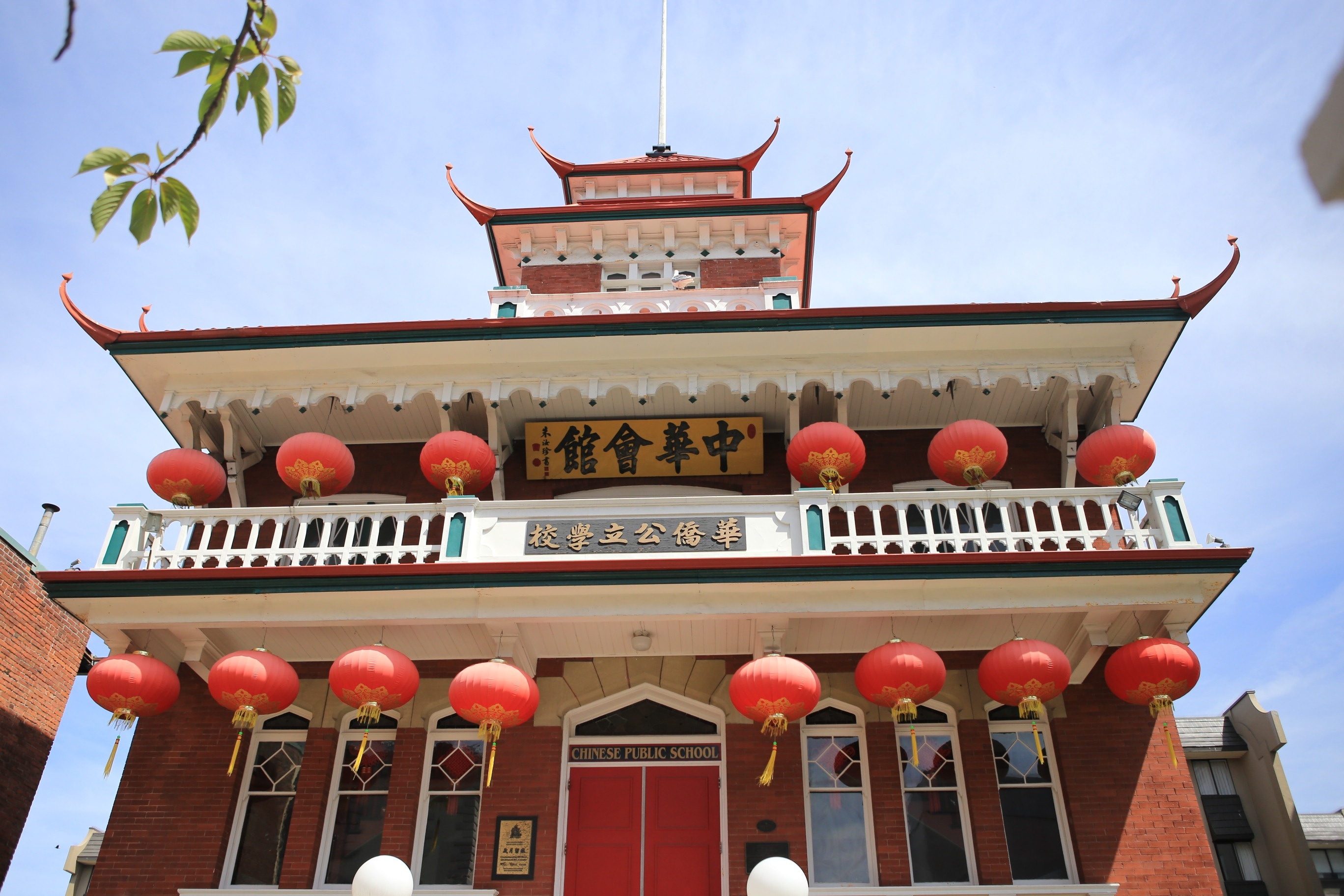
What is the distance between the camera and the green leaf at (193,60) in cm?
294

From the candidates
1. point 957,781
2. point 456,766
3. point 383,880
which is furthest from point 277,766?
point 957,781

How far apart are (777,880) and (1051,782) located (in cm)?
481

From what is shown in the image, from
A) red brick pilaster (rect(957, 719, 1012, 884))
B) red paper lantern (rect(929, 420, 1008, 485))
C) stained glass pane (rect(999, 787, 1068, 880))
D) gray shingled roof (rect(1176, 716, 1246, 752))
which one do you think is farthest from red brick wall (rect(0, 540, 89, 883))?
gray shingled roof (rect(1176, 716, 1246, 752))

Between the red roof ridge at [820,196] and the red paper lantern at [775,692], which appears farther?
the red roof ridge at [820,196]

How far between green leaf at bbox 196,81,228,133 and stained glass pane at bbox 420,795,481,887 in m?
9.70

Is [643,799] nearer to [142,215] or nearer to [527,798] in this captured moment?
[527,798]

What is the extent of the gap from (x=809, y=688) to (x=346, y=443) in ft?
28.1

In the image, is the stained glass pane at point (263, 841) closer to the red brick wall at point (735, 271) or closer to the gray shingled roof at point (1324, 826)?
the red brick wall at point (735, 271)

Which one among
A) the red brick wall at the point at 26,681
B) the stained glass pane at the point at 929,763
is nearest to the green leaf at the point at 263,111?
the stained glass pane at the point at 929,763

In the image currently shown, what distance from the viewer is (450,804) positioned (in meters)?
11.5

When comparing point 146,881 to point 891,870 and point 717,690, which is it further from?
point 891,870

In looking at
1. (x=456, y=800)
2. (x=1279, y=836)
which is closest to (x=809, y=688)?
(x=456, y=800)

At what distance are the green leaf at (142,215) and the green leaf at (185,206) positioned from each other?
0.19 ft

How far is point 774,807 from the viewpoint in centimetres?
1102
